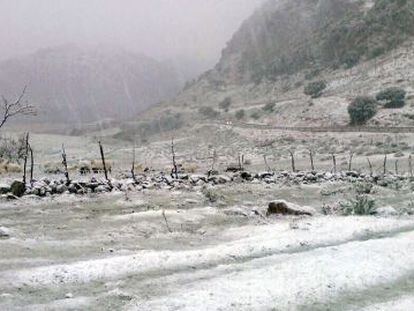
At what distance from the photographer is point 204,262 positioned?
12664mm

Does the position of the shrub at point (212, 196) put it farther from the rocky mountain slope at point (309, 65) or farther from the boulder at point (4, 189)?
the rocky mountain slope at point (309, 65)

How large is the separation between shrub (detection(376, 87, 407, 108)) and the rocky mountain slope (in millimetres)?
954

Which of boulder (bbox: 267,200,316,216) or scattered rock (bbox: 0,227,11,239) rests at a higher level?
scattered rock (bbox: 0,227,11,239)

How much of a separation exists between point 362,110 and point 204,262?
189ft

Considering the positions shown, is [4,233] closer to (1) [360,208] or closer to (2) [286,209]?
(2) [286,209]

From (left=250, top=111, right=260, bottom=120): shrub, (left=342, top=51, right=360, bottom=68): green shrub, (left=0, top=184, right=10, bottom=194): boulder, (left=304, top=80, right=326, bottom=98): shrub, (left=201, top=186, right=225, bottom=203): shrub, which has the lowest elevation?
(left=250, top=111, right=260, bottom=120): shrub

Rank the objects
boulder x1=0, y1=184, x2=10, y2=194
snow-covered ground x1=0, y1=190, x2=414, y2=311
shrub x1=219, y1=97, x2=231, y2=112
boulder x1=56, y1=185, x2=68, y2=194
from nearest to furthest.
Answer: snow-covered ground x1=0, y1=190, x2=414, y2=311, boulder x1=0, y1=184, x2=10, y2=194, boulder x1=56, y1=185, x2=68, y2=194, shrub x1=219, y1=97, x2=231, y2=112

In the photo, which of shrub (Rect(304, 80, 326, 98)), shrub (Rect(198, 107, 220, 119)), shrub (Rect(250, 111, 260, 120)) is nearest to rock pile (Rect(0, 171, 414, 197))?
shrub (Rect(250, 111, 260, 120))

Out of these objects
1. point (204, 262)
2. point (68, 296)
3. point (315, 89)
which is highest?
point (315, 89)

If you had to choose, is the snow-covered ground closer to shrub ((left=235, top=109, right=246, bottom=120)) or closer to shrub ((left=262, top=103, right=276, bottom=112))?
shrub ((left=262, top=103, right=276, bottom=112))

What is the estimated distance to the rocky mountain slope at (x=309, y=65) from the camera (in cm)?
8412

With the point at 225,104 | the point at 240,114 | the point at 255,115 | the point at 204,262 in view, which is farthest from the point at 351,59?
the point at 204,262

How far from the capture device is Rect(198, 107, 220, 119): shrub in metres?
119

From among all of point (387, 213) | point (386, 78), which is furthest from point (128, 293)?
point (386, 78)
